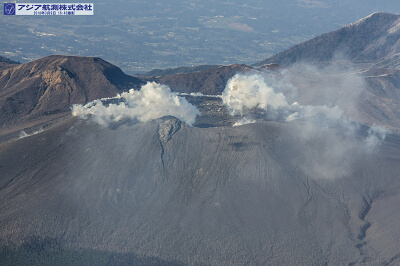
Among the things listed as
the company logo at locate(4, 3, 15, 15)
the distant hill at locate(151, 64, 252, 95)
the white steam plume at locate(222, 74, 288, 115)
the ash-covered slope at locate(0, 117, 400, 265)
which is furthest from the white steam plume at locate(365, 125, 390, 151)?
the company logo at locate(4, 3, 15, 15)

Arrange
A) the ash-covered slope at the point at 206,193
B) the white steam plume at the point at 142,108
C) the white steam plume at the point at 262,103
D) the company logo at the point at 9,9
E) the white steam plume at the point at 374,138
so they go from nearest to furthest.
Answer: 1. the ash-covered slope at the point at 206,193
2. the white steam plume at the point at 374,138
3. the white steam plume at the point at 142,108
4. the white steam plume at the point at 262,103
5. the company logo at the point at 9,9

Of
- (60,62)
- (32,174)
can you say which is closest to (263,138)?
(32,174)

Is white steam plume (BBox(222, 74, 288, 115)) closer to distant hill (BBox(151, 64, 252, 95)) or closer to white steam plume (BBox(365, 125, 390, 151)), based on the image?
distant hill (BBox(151, 64, 252, 95))

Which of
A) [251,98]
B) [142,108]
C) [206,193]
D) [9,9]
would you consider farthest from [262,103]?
[9,9]

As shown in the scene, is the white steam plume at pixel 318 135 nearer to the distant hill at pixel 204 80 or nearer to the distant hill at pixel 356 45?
the distant hill at pixel 204 80

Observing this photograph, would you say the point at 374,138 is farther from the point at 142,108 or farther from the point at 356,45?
the point at 356,45

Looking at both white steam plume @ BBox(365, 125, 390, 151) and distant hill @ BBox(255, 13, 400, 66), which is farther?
distant hill @ BBox(255, 13, 400, 66)

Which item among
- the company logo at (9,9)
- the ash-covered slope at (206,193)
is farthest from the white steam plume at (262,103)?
the company logo at (9,9)
